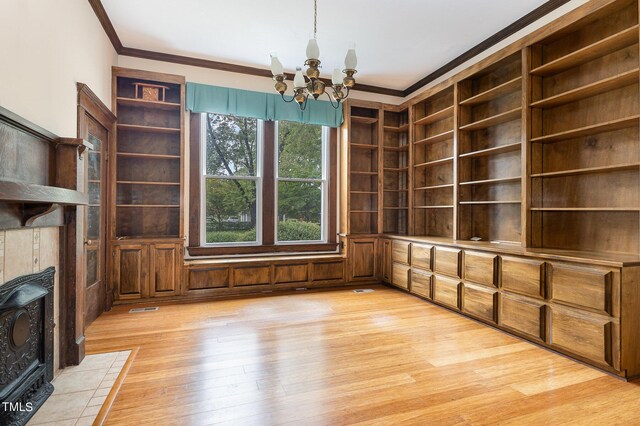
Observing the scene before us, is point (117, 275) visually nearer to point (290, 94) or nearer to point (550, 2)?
point (290, 94)

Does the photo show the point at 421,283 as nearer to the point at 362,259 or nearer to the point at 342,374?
the point at 362,259

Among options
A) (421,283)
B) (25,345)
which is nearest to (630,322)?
(421,283)

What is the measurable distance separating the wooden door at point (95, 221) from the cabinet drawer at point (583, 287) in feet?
14.4

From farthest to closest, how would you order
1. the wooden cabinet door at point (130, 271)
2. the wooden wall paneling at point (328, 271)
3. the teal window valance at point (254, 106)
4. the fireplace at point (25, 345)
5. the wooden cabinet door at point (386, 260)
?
the wooden cabinet door at point (386, 260)
the wooden wall paneling at point (328, 271)
the teal window valance at point (254, 106)
the wooden cabinet door at point (130, 271)
the fireplace at point (25, 345)

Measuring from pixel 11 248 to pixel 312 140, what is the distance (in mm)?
4140

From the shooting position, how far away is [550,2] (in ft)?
10.7

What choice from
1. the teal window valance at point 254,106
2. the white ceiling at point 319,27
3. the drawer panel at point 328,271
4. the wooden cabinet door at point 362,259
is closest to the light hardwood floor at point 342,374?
the drawer panel at point 328,271

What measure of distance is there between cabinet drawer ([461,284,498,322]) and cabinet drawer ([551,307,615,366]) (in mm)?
606

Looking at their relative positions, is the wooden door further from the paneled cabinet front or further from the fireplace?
the fireplace

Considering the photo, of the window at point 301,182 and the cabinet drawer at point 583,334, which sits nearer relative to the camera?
the cabinet drawer at point 583,334

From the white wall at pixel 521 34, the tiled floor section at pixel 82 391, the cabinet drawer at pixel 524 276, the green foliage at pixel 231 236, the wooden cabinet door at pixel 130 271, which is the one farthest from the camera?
the green foliage at pixel 231 236

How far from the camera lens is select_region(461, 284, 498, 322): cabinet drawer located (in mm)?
3387

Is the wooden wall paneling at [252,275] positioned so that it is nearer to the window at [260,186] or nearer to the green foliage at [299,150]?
the window at [260,186]

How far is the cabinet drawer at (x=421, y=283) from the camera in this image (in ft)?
14.2
